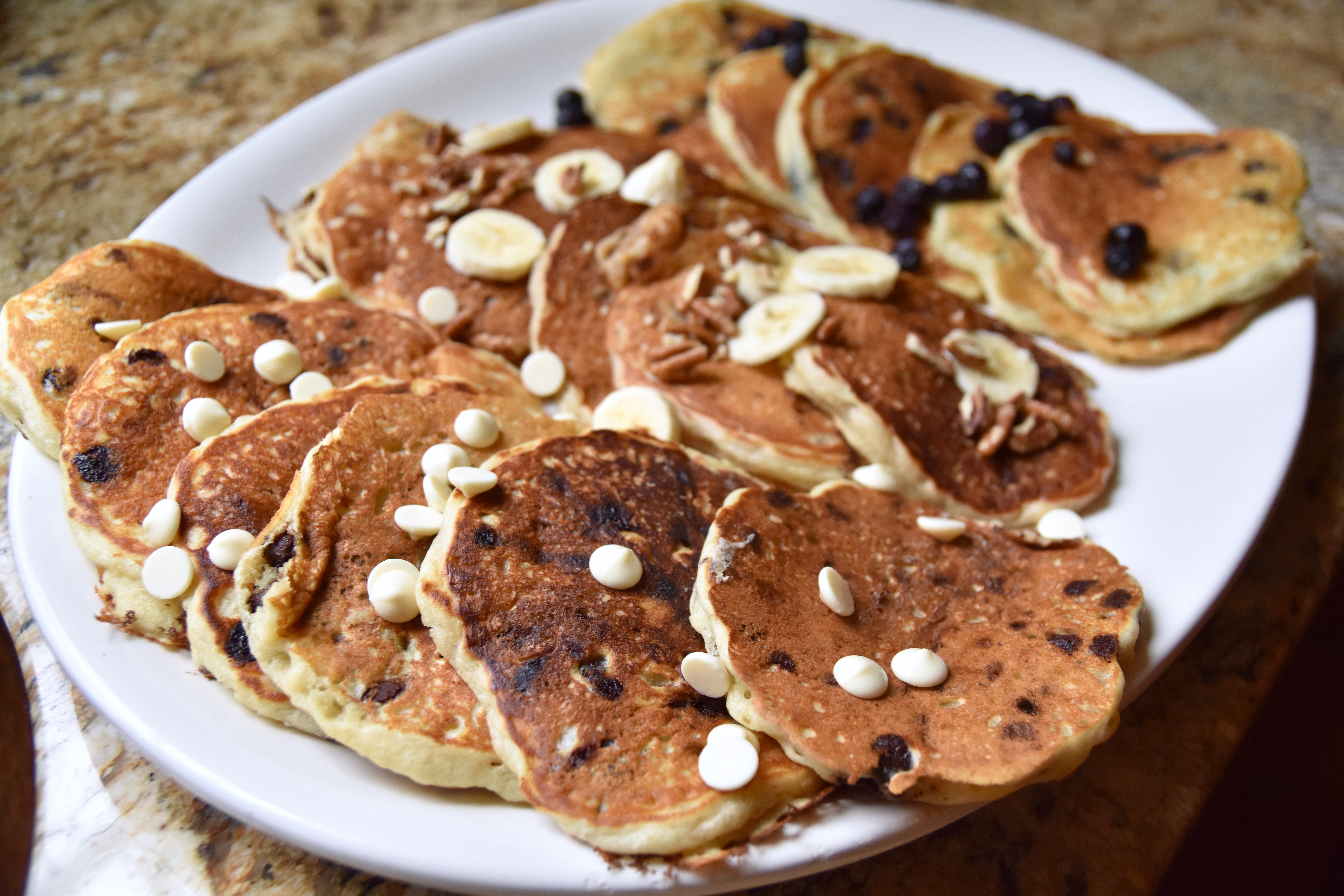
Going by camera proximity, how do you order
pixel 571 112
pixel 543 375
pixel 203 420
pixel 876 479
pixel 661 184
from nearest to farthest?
pixel 203 420 < pixel 876 479 < pixel 543 375 < pixel 661 184 < pixel 571 112

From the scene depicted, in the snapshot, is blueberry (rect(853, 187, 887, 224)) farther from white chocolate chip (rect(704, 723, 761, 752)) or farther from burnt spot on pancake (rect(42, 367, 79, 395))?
burnt spot on pancake (rect(42, 367, 79, 395))

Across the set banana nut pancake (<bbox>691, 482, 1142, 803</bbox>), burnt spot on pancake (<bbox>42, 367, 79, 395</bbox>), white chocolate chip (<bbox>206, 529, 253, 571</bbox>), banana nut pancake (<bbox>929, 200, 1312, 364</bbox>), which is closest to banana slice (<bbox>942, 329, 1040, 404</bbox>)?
banana nut pancake (<bbox>929, 200, 1312, 364</bbox>)

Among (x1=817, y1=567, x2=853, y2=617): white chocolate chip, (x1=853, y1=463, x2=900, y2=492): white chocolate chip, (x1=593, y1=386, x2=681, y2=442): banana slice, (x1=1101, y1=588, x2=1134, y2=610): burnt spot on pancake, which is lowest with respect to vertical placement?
(x1=1101, y1=588, x2=1134, y2=610): burnt spot on pancake

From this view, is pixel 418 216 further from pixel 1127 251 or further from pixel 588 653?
pixel 1127 251

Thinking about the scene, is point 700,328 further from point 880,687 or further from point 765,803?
point 765,803

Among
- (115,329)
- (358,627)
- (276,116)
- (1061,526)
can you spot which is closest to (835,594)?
(1061,526)

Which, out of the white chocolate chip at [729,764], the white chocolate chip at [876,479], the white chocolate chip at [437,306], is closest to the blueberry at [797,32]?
the white chocolate chip at [437,306]

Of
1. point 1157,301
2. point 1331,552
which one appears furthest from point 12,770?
point 1331,552
